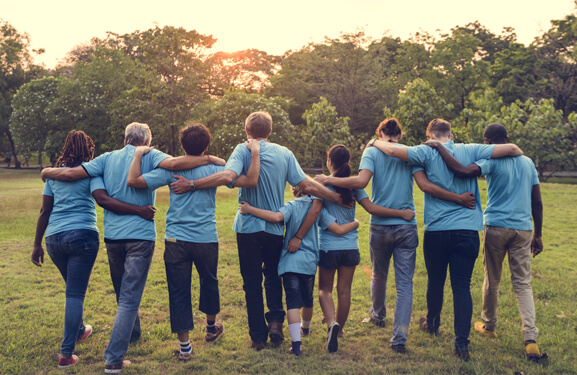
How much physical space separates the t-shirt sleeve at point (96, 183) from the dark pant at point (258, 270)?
4.37 feet

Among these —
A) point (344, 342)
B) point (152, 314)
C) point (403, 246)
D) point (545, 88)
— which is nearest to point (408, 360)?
point (344, 342)

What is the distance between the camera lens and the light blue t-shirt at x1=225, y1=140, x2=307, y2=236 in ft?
14.4

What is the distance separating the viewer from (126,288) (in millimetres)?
4086

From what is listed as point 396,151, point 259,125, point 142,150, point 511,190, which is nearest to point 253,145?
point 259,125

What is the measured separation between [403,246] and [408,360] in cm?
104

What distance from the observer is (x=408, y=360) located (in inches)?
167

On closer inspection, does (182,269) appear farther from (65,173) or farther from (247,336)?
(65,173)

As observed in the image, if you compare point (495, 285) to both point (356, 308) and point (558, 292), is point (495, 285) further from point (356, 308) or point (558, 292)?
point (558, 292)

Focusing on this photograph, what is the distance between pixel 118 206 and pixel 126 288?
723mm

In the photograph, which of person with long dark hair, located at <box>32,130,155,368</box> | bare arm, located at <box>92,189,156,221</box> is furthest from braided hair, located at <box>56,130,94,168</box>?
bare arm, located at <box>92,189,156,221</box>

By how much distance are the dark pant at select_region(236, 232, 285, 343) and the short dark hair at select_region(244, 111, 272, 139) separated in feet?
3.18

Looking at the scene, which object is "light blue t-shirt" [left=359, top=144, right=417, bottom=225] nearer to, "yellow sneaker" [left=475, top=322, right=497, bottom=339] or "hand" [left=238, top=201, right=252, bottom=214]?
"hand" [left=238, top=201, right=252, bottom=214]

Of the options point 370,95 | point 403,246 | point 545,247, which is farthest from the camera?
point 370,95

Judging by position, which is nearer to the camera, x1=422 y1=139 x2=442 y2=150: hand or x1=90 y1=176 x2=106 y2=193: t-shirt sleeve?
x1=90 y1=176 x2=106 y2=193: t-shirt sleeve
